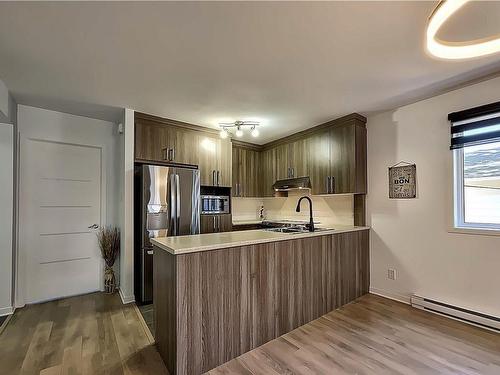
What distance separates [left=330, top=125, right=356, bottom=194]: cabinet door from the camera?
133 inches

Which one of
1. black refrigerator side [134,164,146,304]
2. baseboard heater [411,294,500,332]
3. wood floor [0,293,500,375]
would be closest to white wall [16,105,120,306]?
black refrigerator side [134,164,146,304]

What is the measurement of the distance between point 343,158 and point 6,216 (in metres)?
4.09

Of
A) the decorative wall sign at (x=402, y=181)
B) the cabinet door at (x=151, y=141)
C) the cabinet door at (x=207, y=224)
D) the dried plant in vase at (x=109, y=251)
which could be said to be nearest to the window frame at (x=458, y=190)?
the decorative wall sign at (x=402, y=181)

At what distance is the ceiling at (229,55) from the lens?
61.2 inches

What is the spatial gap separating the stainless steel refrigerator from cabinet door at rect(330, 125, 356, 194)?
2.04 m

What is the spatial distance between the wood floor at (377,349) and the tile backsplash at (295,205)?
1468 millimetres

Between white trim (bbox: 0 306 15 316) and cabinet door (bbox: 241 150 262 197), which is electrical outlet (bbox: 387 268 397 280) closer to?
cabinet door (bbox: 241 150 262 197)

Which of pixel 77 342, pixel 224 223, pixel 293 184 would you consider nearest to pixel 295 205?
pixel 293 184

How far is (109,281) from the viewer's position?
11.7 ft

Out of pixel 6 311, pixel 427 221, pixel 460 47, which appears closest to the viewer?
pixel 460 47

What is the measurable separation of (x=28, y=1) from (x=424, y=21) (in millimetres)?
2378

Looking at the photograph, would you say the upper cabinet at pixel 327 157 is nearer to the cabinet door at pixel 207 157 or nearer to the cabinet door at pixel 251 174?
the cabinet door at pixel 251 174

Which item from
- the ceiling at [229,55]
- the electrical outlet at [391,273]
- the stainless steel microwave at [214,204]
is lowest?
the electrical outlet at [391,273]

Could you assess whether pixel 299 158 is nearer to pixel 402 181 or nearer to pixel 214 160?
pixel 214 160
